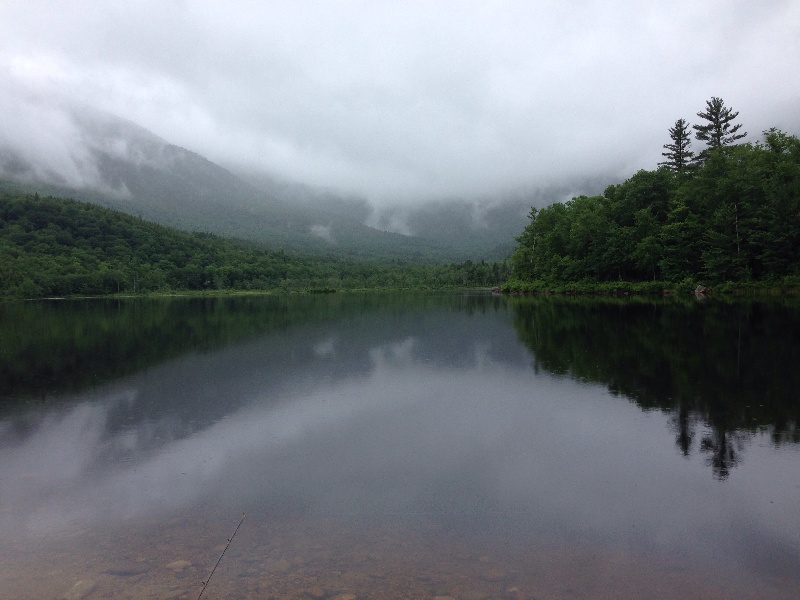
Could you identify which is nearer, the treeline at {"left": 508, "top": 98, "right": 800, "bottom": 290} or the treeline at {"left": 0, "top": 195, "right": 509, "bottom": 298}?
→ the treeline at {"left": 508, "top": 98, "right": 800, "bottom": 290}

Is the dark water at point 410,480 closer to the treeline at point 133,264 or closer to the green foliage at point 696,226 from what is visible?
the green foliage at point 696,226

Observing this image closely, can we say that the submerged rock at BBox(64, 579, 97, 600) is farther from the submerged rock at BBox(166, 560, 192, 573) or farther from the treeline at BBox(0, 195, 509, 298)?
the treeline at BBox(0, 195, 509, 298)

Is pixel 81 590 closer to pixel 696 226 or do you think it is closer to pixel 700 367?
pixel 700 367

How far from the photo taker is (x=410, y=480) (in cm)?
716

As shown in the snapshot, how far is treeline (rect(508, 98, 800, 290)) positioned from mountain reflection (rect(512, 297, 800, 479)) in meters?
24.0

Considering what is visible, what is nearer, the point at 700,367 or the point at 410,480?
the point at 410,480

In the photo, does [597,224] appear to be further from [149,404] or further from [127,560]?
[127,560]

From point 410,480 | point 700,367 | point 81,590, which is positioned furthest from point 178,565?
point 700,367

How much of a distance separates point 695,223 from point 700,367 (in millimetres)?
46270

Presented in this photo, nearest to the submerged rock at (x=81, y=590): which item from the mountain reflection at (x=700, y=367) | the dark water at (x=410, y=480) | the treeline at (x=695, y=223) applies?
the dark water at (x=410, y=480)

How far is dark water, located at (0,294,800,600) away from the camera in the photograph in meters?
4.95

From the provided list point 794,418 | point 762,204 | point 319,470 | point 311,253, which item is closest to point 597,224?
point 762,204

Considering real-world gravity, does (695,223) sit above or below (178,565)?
above

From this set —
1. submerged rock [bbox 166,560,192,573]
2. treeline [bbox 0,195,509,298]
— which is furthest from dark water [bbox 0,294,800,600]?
treeline [bbox 0,195,509,298]
